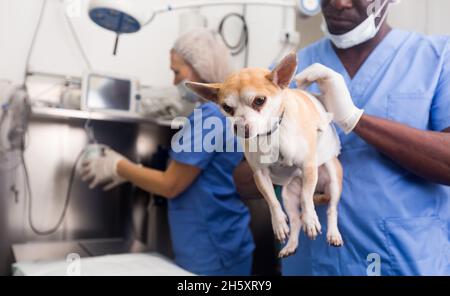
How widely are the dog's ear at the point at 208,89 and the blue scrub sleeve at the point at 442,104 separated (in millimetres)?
329

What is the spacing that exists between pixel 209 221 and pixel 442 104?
0.55 m

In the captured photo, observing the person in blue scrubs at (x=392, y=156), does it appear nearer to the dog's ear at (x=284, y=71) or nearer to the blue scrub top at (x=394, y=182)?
the blue scrub top at (x=394, y=182)

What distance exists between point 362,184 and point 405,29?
235 mm

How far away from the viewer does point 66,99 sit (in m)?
1.07

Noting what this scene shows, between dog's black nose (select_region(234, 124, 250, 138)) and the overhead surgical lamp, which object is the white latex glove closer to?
the overhead surgical lamp

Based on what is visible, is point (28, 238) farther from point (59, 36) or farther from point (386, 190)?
point (386, 190)

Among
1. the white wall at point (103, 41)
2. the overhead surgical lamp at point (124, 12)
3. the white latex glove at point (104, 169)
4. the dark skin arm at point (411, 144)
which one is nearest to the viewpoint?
the dark skin arm at point (411, 144)

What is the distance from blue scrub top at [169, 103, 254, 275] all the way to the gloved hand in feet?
0.78

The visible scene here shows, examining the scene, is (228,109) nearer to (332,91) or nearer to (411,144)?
(332,91)

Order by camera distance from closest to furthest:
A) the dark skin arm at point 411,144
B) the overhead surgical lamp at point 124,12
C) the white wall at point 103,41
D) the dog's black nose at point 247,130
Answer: the dog's black nose at point 247,130
the dark skin arm at point 411,144
the overhead surgical lamp at point 124,12
the white wall at point 103,41

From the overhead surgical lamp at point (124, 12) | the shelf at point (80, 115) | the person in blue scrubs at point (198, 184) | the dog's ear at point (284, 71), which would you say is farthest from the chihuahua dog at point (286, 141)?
the shelf at point (80, 115)

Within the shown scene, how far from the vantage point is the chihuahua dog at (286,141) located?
0.34 m

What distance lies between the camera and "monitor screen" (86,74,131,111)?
1.00 m

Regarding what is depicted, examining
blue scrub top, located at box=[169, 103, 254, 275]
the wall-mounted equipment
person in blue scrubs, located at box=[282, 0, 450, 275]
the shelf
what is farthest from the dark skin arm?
the wall-mounted equipment
